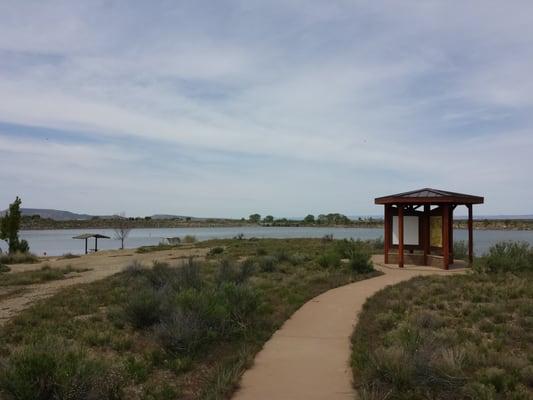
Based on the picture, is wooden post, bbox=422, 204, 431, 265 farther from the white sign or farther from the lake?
the lake

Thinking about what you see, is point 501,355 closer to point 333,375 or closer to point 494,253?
point 333,375

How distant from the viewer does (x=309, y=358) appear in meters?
6.75

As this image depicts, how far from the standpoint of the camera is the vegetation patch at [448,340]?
539 centimetres

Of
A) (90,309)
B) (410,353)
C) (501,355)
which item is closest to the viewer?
(410,353)

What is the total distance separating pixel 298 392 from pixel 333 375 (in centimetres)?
68

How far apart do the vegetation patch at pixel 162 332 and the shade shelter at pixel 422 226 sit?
15.4 feet

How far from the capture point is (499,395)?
209 inches

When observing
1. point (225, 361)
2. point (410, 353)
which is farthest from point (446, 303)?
point (225, 361)

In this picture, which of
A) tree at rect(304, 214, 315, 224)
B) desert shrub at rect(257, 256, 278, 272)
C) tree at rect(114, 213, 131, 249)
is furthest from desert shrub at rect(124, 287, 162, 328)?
tree at rect(304, 214, 315, 224)

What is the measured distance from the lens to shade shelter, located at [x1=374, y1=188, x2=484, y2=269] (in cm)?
1608

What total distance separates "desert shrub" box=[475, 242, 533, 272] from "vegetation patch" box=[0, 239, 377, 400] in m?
4.39

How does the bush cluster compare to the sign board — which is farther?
the sign board

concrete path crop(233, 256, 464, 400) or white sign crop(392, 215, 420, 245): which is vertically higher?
white sign crop(392, 215, 420, 245)

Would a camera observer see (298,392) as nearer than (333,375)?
Yes
